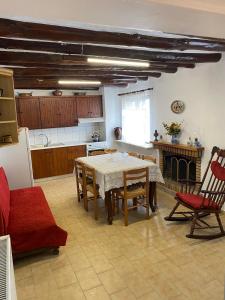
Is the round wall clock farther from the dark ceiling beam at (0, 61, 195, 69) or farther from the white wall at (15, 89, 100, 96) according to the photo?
the white wall at (15, 89, 100, 96)

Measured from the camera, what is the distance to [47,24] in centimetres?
210

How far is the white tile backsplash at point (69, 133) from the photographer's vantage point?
6.20m

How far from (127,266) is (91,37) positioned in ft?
8.05

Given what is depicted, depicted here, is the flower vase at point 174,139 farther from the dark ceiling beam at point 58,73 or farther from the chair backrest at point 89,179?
the chair backrest at point 89,179

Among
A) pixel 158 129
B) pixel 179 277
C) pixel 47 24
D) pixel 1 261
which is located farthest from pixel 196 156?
pixel 1 261

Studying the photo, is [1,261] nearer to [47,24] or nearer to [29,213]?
[29,213]

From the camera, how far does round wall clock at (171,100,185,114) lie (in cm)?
442

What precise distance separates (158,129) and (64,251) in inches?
130

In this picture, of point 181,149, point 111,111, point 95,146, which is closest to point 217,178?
point 181,149

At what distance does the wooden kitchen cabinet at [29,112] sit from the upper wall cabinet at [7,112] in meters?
3.46

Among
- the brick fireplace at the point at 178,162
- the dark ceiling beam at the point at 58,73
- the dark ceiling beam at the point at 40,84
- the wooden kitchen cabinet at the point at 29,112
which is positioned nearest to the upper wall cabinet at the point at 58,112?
the wooden kitchen cabinet at the point at 29,112

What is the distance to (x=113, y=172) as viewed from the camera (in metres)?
3.41

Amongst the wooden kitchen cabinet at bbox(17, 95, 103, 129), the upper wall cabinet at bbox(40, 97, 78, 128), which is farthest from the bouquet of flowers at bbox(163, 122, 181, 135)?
the upper wall cabinet at bbox(40, 97, 78, 128)

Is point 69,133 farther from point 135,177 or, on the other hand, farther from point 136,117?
point 135,177
